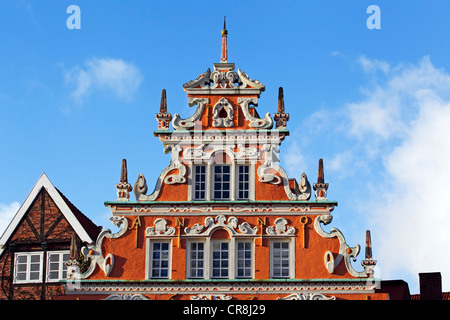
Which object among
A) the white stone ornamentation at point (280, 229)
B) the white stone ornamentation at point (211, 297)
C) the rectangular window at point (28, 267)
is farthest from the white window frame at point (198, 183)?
the rectangular window at point (28, 267)

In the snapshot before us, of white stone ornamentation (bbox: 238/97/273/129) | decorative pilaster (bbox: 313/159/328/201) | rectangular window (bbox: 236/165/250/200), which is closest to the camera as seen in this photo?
decorative pilaster (bbox: 313/159/328/201)

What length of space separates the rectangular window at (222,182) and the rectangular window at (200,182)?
12.3 inches

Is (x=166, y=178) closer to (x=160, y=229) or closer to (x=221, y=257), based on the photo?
(x=160, y=229)

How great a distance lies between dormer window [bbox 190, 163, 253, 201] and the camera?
33156mm

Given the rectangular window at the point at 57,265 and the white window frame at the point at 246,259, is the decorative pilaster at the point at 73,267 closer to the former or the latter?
the rectangular window at the point at 57,265

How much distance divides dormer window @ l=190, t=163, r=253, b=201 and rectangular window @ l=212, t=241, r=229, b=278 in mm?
1331

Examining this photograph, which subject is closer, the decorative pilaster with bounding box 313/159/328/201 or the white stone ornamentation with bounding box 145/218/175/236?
the white stone ornamentation with bounding box 145/218/175/236

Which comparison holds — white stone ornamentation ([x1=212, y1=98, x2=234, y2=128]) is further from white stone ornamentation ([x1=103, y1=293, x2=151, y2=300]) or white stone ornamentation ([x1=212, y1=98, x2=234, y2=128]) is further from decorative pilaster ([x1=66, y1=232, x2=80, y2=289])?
white stone ornamentation ([x1=103, y1=293, x2=151, y2=300])

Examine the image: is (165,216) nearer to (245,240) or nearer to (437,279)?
(245,240)

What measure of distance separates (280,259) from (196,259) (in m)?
2.30

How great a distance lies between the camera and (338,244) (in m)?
32.5

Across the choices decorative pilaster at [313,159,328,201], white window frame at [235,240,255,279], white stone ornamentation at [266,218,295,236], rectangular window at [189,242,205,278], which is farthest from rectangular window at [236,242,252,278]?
decorative pilaster at [313,159,328,201]
